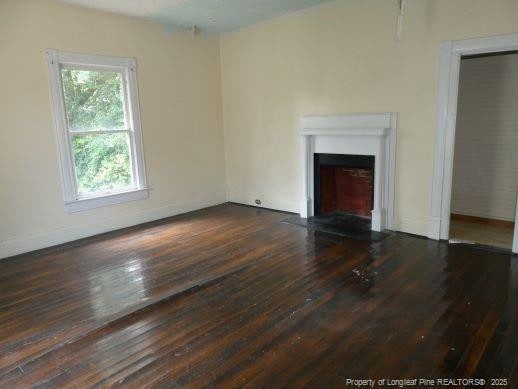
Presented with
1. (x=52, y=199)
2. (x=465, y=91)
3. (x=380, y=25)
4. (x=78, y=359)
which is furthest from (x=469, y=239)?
(x=52, y=199)

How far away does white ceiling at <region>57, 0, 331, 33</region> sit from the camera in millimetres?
4246

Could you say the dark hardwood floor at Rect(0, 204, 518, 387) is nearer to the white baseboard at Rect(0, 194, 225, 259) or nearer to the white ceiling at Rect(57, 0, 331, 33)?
the white baseboard at Rect(0, 194, 225, 259)

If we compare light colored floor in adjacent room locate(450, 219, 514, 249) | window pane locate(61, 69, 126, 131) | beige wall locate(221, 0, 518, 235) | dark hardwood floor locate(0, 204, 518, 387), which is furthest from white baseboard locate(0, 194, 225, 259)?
light colored floor in adjacent room locate(450, 219, 514, 249)

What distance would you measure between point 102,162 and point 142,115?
2.71ft

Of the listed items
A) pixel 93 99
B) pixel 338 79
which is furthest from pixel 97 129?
pixel 338 79

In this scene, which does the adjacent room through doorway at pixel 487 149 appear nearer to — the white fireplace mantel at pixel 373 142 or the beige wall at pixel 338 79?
the white fireplace mantel at pixel 373 142

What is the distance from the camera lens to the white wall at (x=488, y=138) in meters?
4.46

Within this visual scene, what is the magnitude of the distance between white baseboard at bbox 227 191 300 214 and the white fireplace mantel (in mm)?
947

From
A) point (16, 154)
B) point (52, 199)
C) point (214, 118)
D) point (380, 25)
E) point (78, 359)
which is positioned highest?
point (380, 25)

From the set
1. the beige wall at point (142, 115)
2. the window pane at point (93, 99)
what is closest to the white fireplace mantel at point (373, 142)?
the beige wall at point (142, 115)

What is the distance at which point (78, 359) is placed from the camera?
2.25 m

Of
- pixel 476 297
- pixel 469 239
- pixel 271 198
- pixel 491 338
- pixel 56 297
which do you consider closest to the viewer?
pixel 491 338

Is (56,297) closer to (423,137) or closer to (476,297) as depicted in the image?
(476,297)

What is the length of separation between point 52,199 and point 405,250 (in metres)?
3.93
